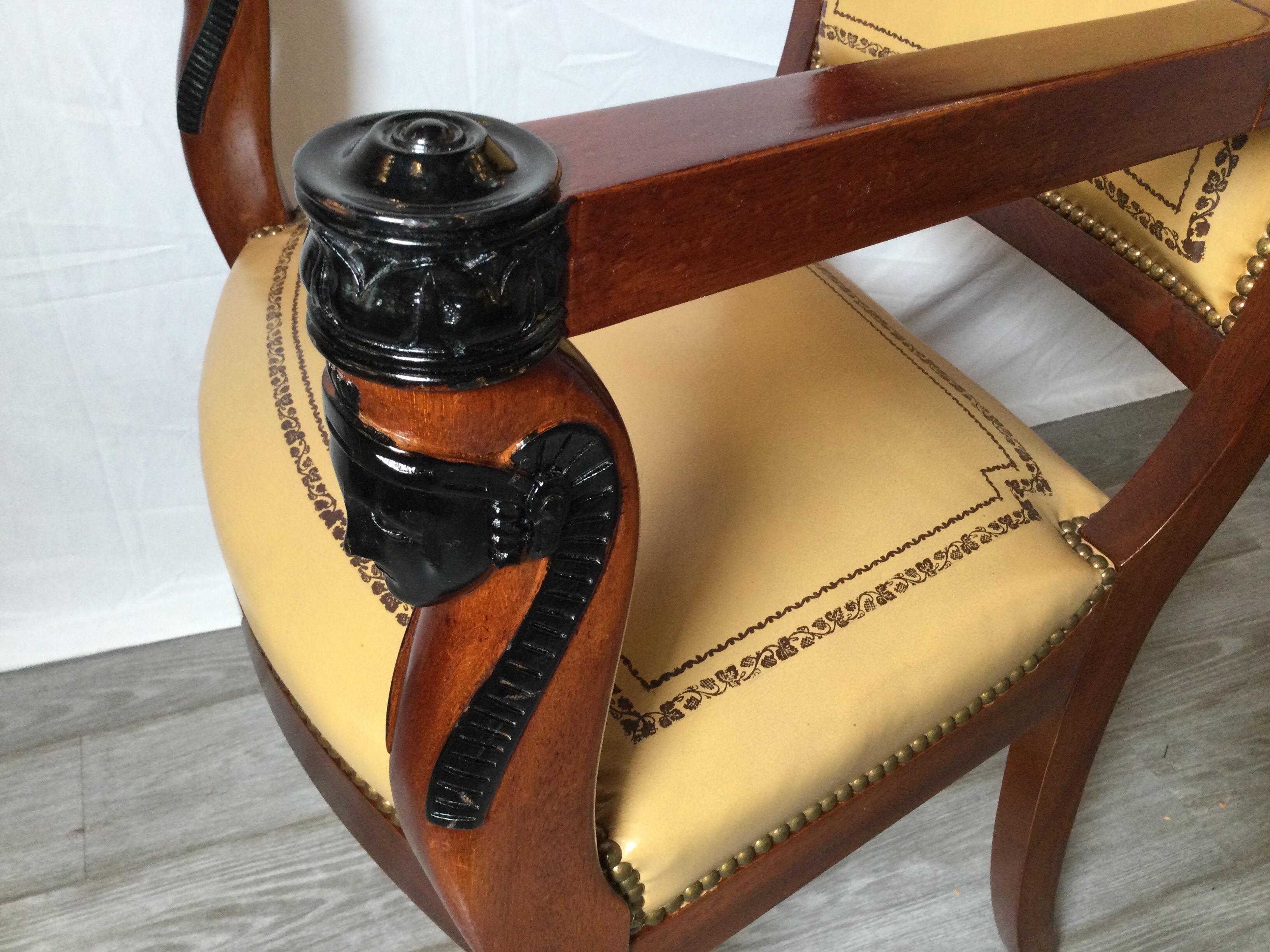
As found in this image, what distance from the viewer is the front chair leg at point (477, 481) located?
0.96 feet

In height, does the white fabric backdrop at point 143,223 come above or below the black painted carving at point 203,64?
below

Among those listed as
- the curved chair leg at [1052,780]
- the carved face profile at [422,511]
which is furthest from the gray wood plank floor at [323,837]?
the carved face profile at [422,511]

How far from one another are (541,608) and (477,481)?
66mm

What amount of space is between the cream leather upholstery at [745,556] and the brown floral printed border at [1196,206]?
14 centimetres

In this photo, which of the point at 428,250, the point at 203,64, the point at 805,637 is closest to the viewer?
the point at 428,250

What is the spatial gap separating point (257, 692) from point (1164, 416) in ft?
4.14

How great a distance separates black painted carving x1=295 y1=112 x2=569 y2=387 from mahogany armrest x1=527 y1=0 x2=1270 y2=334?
0.02 m

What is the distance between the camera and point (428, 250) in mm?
285

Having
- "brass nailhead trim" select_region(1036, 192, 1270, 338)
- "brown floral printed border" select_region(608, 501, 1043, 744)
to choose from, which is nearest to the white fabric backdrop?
"brass nailhead trim" select_region(1036, 192, 1270, 338)

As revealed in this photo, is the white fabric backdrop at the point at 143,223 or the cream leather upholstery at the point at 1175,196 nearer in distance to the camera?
the cream leather upholstery at the point at 1175,196

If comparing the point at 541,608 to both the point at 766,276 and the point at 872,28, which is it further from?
the point at 872,28

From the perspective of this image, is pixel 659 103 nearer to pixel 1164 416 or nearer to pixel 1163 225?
pixel 1163 225

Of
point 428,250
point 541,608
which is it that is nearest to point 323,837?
point 541,608

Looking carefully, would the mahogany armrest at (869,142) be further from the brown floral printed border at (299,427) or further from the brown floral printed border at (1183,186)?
the brown floral printed border at (299,427)
